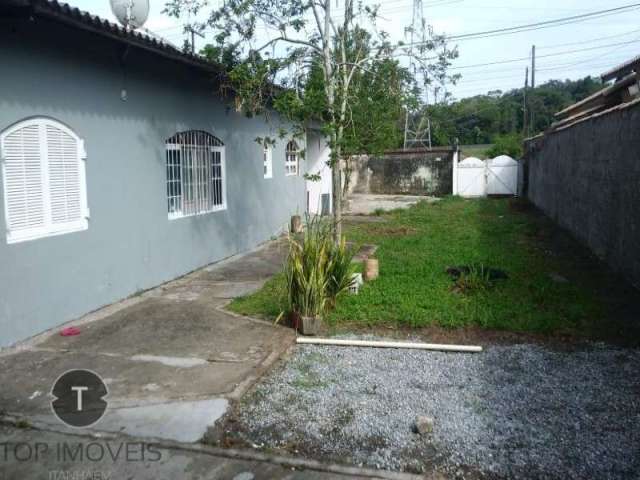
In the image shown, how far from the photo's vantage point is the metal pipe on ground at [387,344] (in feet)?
17.9

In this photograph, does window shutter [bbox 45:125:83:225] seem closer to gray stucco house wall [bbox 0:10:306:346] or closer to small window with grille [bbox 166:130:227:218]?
gray stucco house wall [bbox 0:10:306:346]

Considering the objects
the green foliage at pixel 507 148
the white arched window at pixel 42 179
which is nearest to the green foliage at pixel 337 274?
the white arched window at pixel 42 179

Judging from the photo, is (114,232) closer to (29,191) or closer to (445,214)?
(29,191)

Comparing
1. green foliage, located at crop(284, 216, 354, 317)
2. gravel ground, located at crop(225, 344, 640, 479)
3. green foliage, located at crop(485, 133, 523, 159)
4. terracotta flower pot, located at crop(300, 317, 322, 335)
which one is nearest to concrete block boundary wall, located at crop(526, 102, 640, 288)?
gravel ground, located at crop(225, 344, 640, 479)

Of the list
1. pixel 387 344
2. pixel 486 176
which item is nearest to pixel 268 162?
pixel 387 344

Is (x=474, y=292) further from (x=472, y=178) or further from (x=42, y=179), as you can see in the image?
(x=472, y=178)

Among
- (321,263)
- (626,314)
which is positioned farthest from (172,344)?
(626,314)

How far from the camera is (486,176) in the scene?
26.0 meters

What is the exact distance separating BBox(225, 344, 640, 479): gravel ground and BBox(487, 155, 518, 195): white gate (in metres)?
21.5

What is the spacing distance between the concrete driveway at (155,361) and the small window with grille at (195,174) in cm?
200

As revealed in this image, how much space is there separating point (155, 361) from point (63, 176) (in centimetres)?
260

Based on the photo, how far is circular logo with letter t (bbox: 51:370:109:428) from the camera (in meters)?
4.07

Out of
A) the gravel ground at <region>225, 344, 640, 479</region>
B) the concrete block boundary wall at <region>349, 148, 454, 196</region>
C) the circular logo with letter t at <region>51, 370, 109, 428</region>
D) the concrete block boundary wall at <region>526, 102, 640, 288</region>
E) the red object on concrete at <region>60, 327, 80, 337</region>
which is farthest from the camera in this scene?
the concrete block boundary wall at <region>349, 148, 454, 196</region>

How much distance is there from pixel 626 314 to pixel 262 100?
5.71m
